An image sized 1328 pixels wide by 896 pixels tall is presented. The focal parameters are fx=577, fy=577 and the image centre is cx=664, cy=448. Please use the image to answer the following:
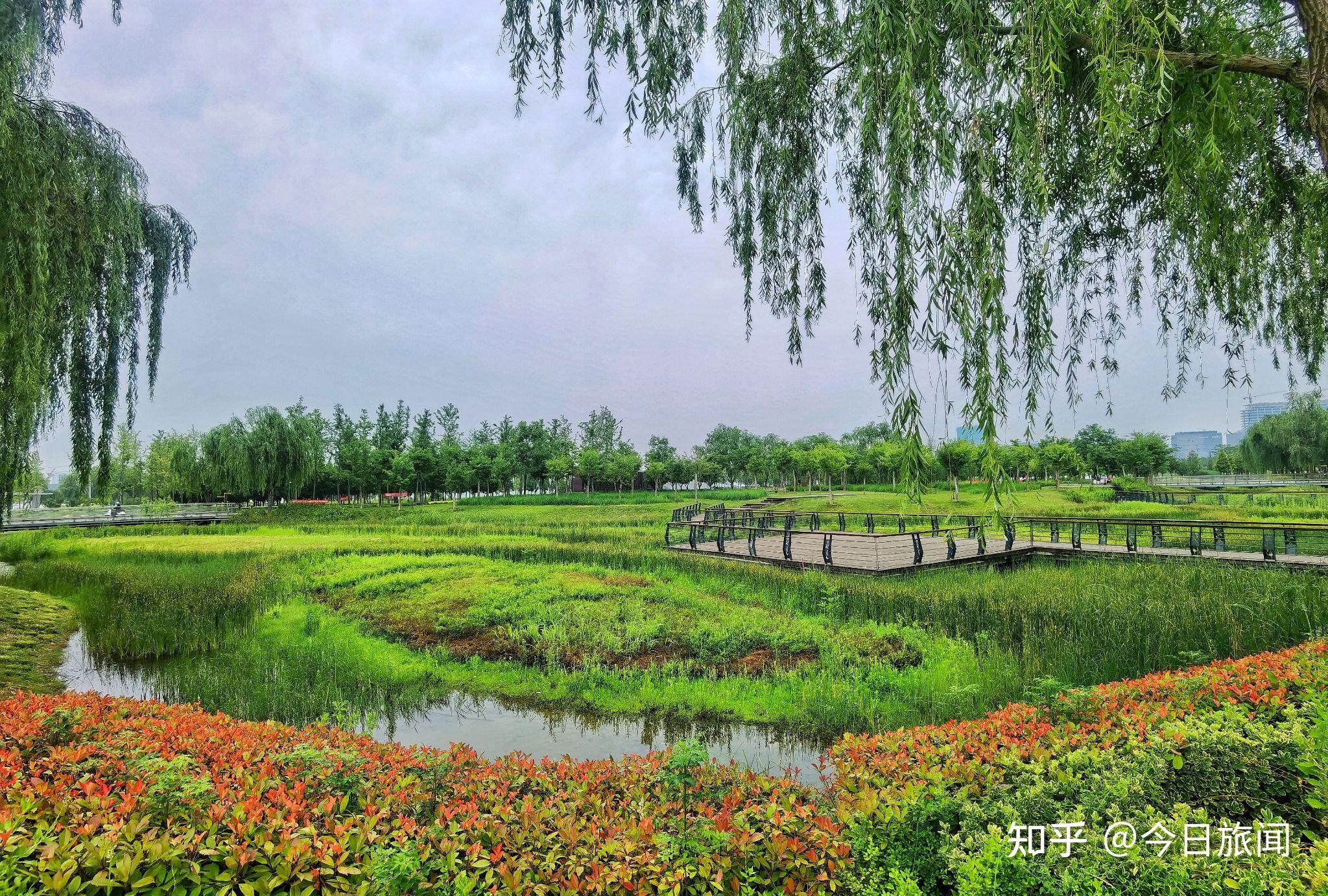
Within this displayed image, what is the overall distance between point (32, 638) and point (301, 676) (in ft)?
19.3

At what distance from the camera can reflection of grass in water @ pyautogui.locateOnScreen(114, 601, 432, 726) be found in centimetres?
617

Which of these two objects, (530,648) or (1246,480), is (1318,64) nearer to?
(530,648)

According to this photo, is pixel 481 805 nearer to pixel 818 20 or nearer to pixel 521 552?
pixel 818 20

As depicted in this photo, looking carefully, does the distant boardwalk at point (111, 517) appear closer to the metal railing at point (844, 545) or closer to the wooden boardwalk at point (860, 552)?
the metal railing at point (844, 545)

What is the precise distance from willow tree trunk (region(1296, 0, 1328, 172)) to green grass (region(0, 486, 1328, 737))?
154 inches

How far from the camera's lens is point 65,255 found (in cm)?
632

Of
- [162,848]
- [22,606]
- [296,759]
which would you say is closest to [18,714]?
[296,759]

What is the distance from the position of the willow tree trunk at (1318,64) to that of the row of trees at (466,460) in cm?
2681

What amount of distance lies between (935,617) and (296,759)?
8.31 metres

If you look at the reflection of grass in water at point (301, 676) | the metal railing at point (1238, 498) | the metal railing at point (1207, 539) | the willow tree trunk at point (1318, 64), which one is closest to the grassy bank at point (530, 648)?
the reflection of grass in water at point (301, 676)

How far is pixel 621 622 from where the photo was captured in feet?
30.7

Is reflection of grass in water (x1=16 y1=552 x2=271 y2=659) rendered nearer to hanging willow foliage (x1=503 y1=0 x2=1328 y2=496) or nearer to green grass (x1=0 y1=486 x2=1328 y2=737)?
green grass (x1=0 y1=486 x2=1328 y2=737)

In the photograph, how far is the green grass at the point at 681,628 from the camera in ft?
20.7

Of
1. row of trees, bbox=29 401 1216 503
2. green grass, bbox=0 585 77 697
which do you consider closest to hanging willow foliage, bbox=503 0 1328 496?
green grass, bbox=0 585 77 697
